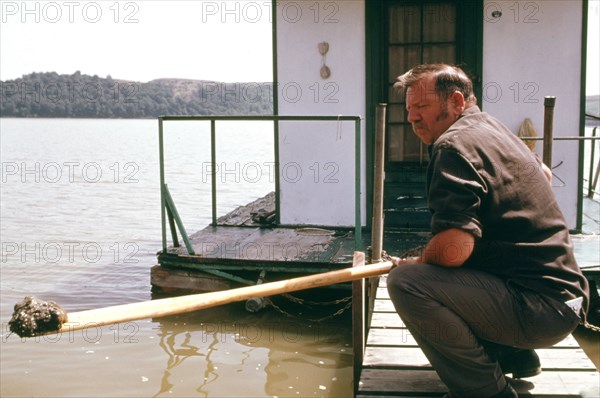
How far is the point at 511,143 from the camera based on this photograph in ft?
10.0

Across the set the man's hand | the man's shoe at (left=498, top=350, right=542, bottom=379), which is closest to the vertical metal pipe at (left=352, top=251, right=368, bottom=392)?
the man's shoe at (left=498, top=350, right=542, bottom=379)

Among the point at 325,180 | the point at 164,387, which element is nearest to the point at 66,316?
the point at 164,387

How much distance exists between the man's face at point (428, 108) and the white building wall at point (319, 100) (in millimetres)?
4785

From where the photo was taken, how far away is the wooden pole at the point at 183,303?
321 centimetres

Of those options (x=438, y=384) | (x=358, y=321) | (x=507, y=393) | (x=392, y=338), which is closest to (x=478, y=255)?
(x=507, y=393)

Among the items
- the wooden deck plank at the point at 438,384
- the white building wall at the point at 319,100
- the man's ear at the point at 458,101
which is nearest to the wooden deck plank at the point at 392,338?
the wooden deck plank at the point at 438,384

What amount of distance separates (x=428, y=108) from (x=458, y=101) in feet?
0.43

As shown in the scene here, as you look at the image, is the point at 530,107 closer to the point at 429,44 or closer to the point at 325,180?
the point at 429,44

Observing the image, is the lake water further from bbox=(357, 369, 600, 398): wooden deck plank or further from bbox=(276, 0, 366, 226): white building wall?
bbox=(357, 369, 600, 398): wooden deck plank

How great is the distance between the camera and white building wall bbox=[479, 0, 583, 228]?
759 centimetres

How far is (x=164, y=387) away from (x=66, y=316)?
3040mm

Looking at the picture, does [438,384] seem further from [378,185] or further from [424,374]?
[378,185]

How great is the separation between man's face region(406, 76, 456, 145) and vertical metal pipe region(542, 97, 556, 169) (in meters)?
3.45

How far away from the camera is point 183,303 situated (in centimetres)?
344
